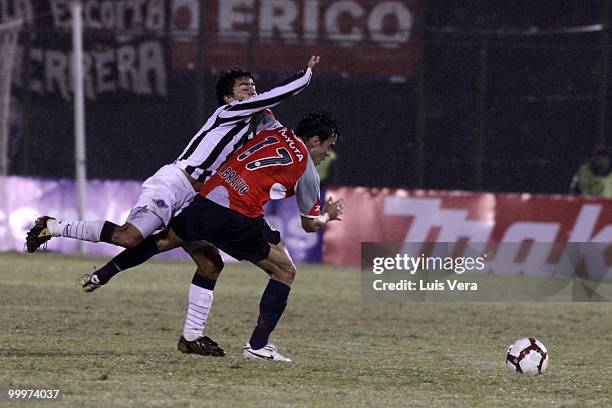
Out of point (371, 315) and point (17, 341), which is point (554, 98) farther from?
point (17, 341)

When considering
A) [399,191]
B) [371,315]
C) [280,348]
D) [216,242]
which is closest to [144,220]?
[216,242]

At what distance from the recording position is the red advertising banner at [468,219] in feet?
62.8

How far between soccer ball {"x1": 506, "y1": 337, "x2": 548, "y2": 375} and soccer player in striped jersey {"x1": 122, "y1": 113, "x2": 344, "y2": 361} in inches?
64.7

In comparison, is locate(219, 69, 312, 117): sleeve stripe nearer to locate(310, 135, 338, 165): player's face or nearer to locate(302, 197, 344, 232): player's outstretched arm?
locate(310, 135, 338, 165): player's face

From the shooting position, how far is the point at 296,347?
418 inches

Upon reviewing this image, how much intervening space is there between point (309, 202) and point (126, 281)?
8132 mm

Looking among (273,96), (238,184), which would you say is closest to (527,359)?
(238,184)

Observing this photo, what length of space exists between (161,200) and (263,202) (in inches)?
29.8

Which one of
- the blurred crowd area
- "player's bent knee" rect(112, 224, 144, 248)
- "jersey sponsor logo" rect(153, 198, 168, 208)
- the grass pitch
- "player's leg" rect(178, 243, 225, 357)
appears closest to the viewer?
the grass pitch

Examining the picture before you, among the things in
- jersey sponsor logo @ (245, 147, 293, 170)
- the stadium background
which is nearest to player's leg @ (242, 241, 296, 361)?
jersey sponsor logo @ (245, 147, 293, 170)

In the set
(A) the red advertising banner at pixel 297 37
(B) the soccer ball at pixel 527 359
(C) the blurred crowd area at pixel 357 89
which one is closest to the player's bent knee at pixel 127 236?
(B) the soccer ball at pixel 527 359

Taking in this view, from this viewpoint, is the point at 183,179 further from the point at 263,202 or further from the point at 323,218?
the point at 323,218

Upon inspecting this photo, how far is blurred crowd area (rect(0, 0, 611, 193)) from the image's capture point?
21.5 meters

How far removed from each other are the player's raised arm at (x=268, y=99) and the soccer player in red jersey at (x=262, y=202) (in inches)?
8.1
